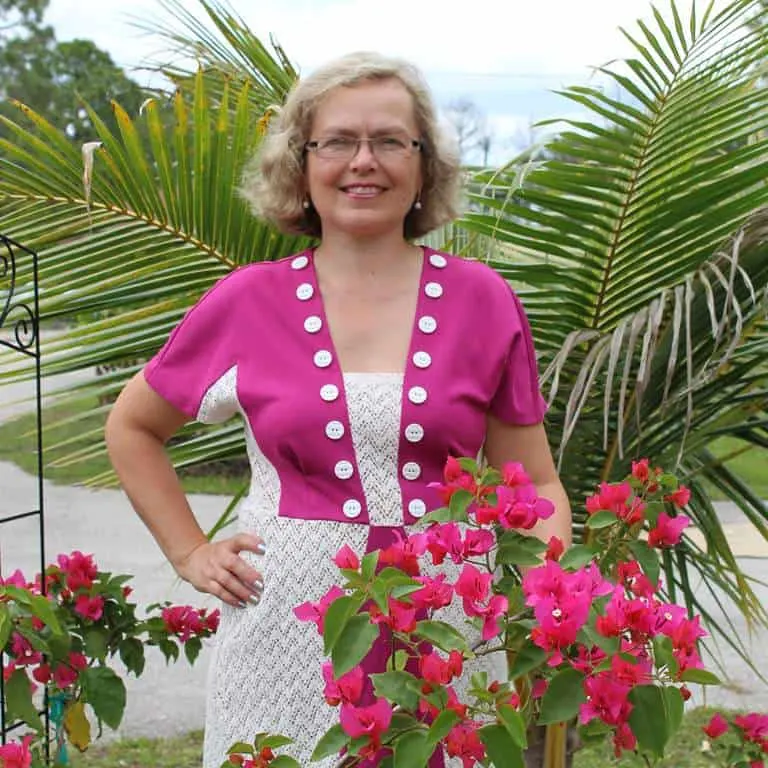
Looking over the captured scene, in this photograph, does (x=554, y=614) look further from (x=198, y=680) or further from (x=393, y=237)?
(x=198, y=680)

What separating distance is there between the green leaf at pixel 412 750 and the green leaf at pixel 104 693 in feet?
3.10

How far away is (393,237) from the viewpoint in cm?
176

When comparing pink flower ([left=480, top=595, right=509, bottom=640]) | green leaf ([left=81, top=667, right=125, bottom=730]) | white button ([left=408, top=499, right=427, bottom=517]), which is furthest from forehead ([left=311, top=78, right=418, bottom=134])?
green leaf ([left=81, top=667, right=125, bottom=730])

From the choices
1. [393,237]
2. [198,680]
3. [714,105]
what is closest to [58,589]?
[393,237]

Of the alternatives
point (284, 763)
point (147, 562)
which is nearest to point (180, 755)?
point (284, 763)

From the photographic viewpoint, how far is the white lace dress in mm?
1653

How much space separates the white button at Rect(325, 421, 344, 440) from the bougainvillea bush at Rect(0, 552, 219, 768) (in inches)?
21.3

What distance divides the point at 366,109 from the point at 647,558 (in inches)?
27.0

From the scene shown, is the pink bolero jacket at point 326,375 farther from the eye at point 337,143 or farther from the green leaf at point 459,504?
the green leaf at point 459,504

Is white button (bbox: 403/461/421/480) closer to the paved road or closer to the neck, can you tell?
the neck

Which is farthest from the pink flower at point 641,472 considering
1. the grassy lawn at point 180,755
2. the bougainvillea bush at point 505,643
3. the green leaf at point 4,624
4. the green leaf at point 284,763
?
the grassy lawn at point 180,755

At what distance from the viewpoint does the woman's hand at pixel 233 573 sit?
5.61ft

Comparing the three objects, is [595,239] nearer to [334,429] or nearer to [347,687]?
[334,429]

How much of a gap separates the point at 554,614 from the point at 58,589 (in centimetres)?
124
